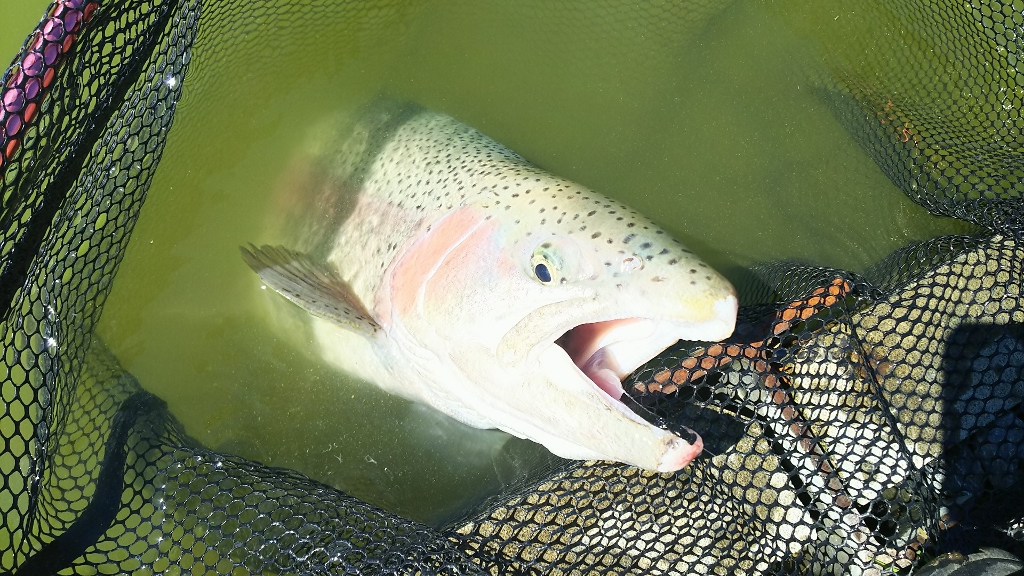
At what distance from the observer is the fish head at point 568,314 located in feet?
6.57

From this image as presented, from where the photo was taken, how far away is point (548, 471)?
2912 millimetres

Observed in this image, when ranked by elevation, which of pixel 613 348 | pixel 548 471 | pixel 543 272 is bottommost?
pixel 548 471

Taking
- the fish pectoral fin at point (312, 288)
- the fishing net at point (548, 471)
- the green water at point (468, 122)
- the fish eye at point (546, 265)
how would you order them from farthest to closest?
the green water at point (468, 122) → the fish pectoral fin at point (312, 288) → the fishing net at point (548, 471) → the fish eye at point (546, 265)

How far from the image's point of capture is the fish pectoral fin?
110 inches

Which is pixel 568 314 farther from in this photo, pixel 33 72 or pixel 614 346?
pixel 33 72

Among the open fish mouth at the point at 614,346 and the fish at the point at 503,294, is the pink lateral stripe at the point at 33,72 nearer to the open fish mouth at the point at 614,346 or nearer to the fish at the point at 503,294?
the fish at the point at 503,294

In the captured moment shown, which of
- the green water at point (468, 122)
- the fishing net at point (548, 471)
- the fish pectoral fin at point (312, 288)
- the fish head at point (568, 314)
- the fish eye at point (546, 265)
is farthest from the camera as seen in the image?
the green water at point (468, 122)

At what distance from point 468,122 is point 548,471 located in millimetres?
2336

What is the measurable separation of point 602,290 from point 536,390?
0.42m

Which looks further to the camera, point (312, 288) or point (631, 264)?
point (312, 288)

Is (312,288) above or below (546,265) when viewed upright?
below

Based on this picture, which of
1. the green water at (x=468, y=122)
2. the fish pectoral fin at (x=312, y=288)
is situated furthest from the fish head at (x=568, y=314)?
the green water at (x=468, y=122)

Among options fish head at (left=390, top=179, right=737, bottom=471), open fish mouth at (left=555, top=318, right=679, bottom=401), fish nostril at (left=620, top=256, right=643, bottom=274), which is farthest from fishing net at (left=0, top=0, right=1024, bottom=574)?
fish nostril at (left=620, top=256, right=643, bottom=274)

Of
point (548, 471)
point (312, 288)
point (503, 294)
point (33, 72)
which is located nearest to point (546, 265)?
point (503, 294)
